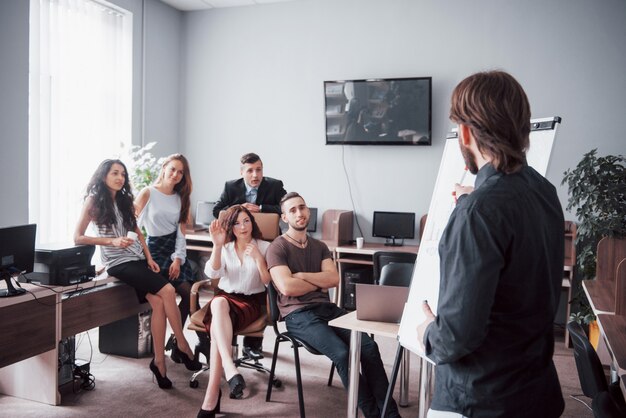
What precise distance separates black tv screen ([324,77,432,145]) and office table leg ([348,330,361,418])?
10.4 feet

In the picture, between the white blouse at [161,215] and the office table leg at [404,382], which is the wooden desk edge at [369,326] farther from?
the white blouse at [161,215]

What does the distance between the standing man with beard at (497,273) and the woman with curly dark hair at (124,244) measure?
106 inches

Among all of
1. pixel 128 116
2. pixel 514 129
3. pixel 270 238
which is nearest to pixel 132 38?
pixel 128 116

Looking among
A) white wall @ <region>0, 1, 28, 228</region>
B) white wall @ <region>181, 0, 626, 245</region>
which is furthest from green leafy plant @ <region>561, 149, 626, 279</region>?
white wall @ <region>0, 1, 28, 228</region>

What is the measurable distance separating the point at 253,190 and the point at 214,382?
1765 millimetres

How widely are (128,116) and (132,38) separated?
31.8 inches

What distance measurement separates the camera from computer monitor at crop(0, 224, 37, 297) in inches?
115

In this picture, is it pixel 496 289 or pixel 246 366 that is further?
pixel 246 366

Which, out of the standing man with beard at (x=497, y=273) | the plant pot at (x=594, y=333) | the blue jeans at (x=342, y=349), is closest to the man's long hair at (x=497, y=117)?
the standing man with beard at (x=497, y=273)

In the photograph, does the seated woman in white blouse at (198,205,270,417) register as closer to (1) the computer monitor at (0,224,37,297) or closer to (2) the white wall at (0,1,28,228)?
(1) the computer monitor at (0,224,37,297)

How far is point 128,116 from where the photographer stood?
585 cm

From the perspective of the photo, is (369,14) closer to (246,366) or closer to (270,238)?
(270,238)

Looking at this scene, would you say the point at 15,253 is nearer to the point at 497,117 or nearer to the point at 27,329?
the point at 27,329

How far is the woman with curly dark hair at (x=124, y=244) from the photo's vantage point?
3580mm
